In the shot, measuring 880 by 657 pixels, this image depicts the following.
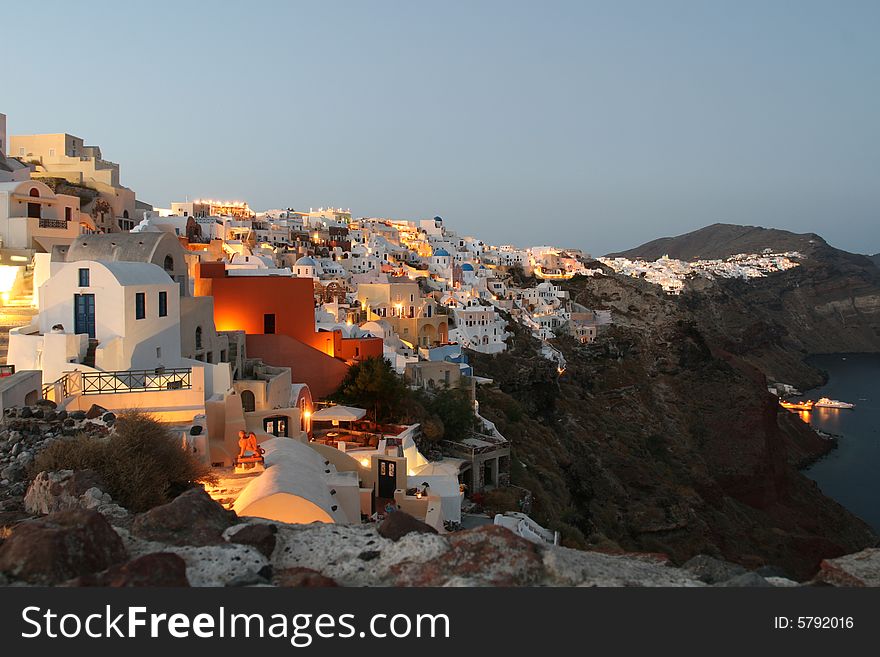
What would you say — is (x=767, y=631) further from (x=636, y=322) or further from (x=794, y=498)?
(x=636, y=322)

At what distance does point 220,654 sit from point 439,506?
12169mm

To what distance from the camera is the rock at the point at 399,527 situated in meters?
4.09

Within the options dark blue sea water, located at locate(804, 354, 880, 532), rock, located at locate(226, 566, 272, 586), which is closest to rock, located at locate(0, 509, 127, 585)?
rock, located at locate(226, 566, 272, 586)

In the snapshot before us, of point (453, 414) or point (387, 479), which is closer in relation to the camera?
point (387, 479)

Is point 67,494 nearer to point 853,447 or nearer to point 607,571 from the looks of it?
point 607,571

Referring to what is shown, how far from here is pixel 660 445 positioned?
1725 inches

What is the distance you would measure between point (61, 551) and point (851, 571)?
4.02 m

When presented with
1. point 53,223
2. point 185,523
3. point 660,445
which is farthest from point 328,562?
point 660,445

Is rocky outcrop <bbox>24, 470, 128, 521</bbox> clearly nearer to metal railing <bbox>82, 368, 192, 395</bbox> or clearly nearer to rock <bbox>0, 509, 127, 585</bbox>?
rock <bbox>0, 509, 127, 585</bbox>

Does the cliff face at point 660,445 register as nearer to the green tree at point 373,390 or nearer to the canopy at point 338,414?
the green tree at point 373,390

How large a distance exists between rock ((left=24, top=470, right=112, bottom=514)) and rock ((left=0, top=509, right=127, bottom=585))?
8.84 ft

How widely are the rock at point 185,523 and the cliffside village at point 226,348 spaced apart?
11.9ft

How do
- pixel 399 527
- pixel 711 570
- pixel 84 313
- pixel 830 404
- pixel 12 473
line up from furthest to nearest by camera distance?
pixel 830 404
pixel 84 313
pixel 12 473
pixel 399 527
pixel 711 570

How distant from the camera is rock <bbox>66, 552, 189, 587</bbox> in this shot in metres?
3.04
